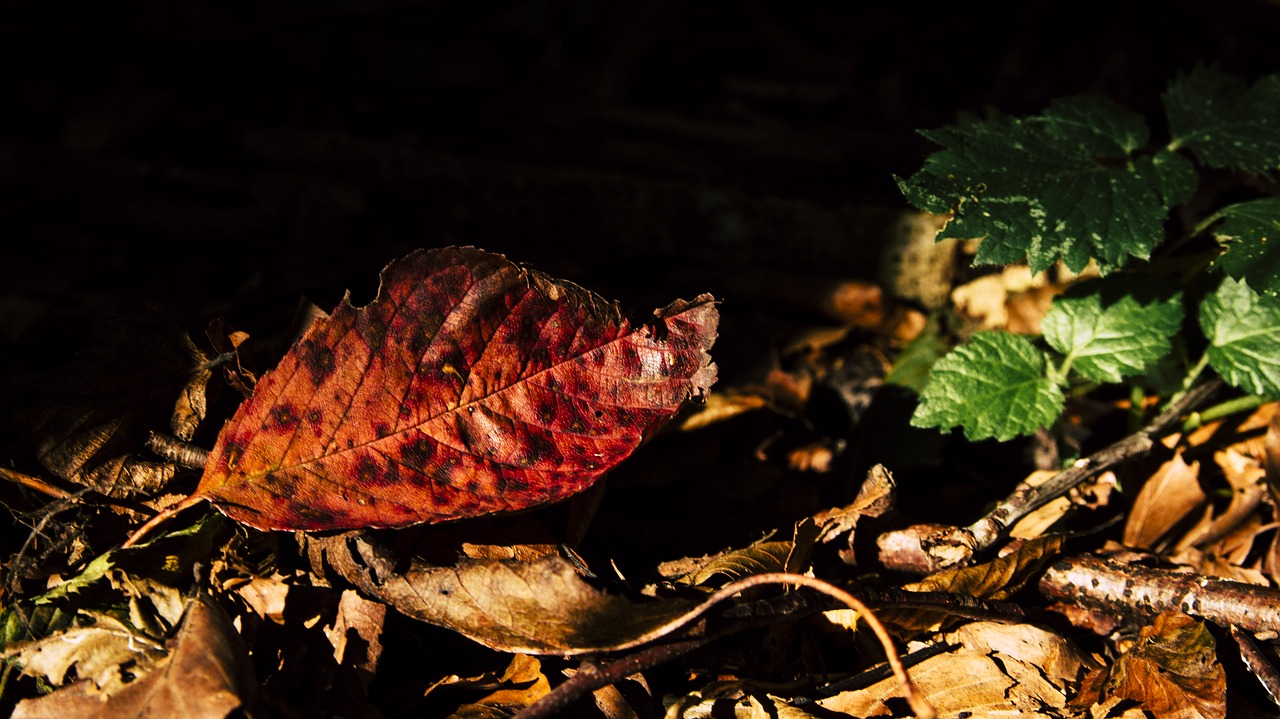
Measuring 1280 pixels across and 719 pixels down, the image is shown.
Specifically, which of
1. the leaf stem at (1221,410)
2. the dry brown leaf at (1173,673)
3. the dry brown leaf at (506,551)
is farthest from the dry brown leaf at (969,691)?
the leaf stem at (1221,410)

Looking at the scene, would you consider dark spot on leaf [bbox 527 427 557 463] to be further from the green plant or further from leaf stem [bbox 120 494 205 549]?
the green plant

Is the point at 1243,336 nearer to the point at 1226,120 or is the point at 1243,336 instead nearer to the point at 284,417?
the point at 1226,120

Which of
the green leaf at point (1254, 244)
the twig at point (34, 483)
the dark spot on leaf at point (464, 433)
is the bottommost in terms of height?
the twig at point (34, 483)

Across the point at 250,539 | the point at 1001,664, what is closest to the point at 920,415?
the point at 1001,664

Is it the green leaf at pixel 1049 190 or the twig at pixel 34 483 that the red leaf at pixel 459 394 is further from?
the green leaf at pixel 1049 190

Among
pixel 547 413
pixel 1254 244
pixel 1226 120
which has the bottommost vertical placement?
pixel 547 413

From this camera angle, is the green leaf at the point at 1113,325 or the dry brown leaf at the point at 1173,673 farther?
the green leaf at the point at 1113,325

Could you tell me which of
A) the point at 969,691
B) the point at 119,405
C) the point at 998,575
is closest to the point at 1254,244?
the point at 998,575
